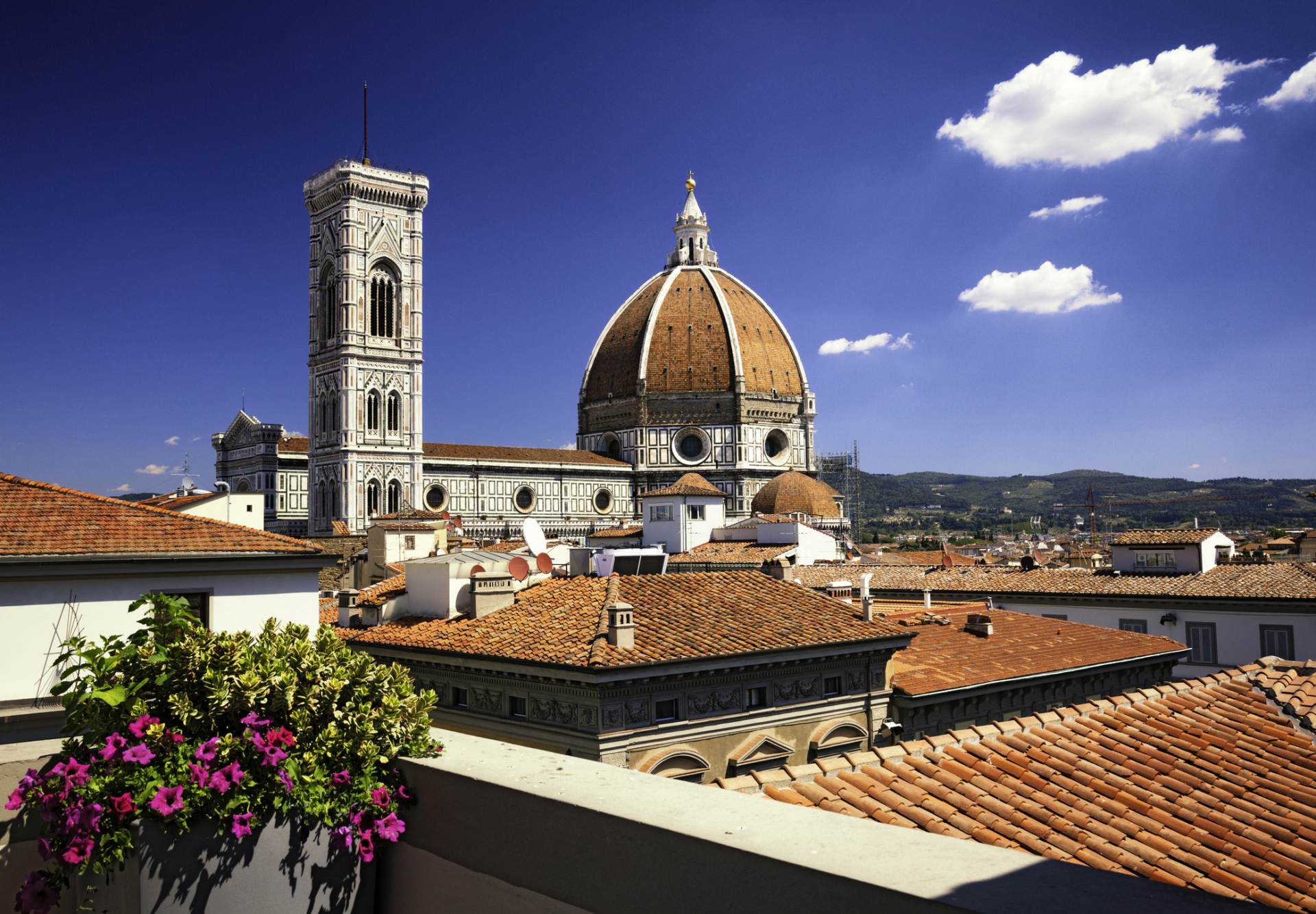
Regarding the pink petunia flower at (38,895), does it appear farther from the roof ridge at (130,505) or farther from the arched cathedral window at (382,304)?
the arched cathedral window at (382,304)

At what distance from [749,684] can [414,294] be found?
213 ft

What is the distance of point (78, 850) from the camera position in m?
3.03

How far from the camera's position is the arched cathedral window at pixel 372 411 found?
72.4 metres

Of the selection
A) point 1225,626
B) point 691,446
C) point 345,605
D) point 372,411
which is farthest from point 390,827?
point 691,446

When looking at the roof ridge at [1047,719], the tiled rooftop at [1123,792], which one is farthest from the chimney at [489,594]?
the tiled rooftop at [1123,792]

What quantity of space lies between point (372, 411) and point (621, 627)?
6200 centimetres

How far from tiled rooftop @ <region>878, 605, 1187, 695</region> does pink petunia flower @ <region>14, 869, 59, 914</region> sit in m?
15.1

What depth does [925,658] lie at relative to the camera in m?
19.2

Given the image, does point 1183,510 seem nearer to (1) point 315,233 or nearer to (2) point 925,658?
(1) point 315,233

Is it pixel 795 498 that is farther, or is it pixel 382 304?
pixel 382 304

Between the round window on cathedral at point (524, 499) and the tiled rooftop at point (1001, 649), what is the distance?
193ft

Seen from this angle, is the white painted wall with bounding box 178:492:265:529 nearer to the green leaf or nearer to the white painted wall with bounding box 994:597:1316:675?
the green leaf

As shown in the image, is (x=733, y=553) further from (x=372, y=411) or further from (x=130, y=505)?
(x=372, y=411)

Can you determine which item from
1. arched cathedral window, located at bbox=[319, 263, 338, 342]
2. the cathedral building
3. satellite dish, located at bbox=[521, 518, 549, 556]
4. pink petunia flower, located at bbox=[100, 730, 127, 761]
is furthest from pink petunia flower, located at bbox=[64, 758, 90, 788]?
arched cathedral window, located at bbox=[319, 263, 338, 342]
